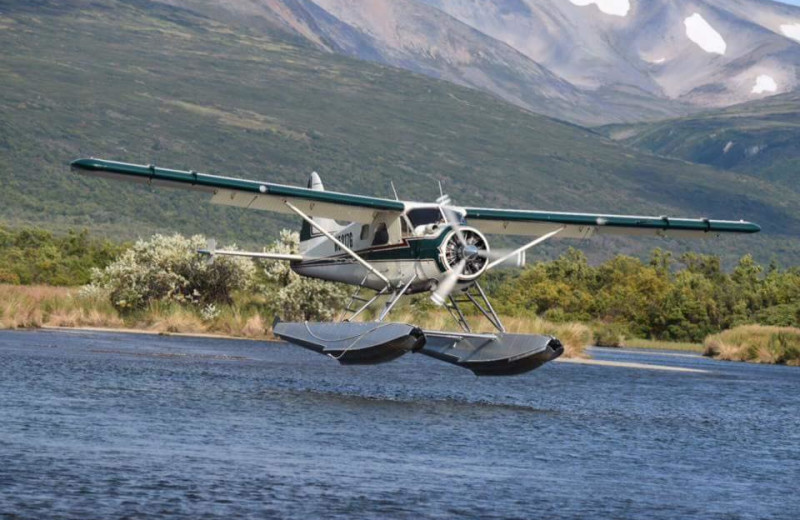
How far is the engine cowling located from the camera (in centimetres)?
2166

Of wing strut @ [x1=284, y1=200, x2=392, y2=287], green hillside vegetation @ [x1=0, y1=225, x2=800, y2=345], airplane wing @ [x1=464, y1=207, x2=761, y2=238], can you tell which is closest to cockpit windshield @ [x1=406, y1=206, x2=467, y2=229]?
wing strut @ [x1=284, y1=200, x2=392, y2=287]

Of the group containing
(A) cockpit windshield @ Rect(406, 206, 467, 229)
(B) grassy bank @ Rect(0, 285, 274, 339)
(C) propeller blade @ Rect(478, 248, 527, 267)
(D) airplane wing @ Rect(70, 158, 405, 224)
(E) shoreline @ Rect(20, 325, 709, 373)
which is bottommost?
(E) shoreline @ Rect(20, 325, 709, 373)

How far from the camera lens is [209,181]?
72.2 feet

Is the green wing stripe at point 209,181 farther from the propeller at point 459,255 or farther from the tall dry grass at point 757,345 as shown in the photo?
the tall dry grass at point 757,345

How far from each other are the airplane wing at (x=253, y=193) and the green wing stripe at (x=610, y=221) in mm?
2589

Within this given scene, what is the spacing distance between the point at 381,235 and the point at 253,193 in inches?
92.6

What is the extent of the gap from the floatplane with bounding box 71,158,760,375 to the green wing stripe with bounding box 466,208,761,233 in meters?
0.04

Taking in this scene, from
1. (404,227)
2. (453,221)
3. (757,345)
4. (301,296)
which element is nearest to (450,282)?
(453,221)

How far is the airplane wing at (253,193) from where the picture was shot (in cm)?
2098

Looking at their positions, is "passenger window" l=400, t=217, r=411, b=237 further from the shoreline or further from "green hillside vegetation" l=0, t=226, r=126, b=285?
"green hillside vegetation" l=0, t=226, r=126, b=285

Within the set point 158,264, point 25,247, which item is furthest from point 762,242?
point 158,264

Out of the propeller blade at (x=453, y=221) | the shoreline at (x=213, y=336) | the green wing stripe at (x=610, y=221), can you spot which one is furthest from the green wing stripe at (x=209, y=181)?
the shoreline at (x=213, y=336)

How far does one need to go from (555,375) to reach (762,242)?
146971mm

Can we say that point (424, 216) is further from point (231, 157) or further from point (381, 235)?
point (231, 157)
